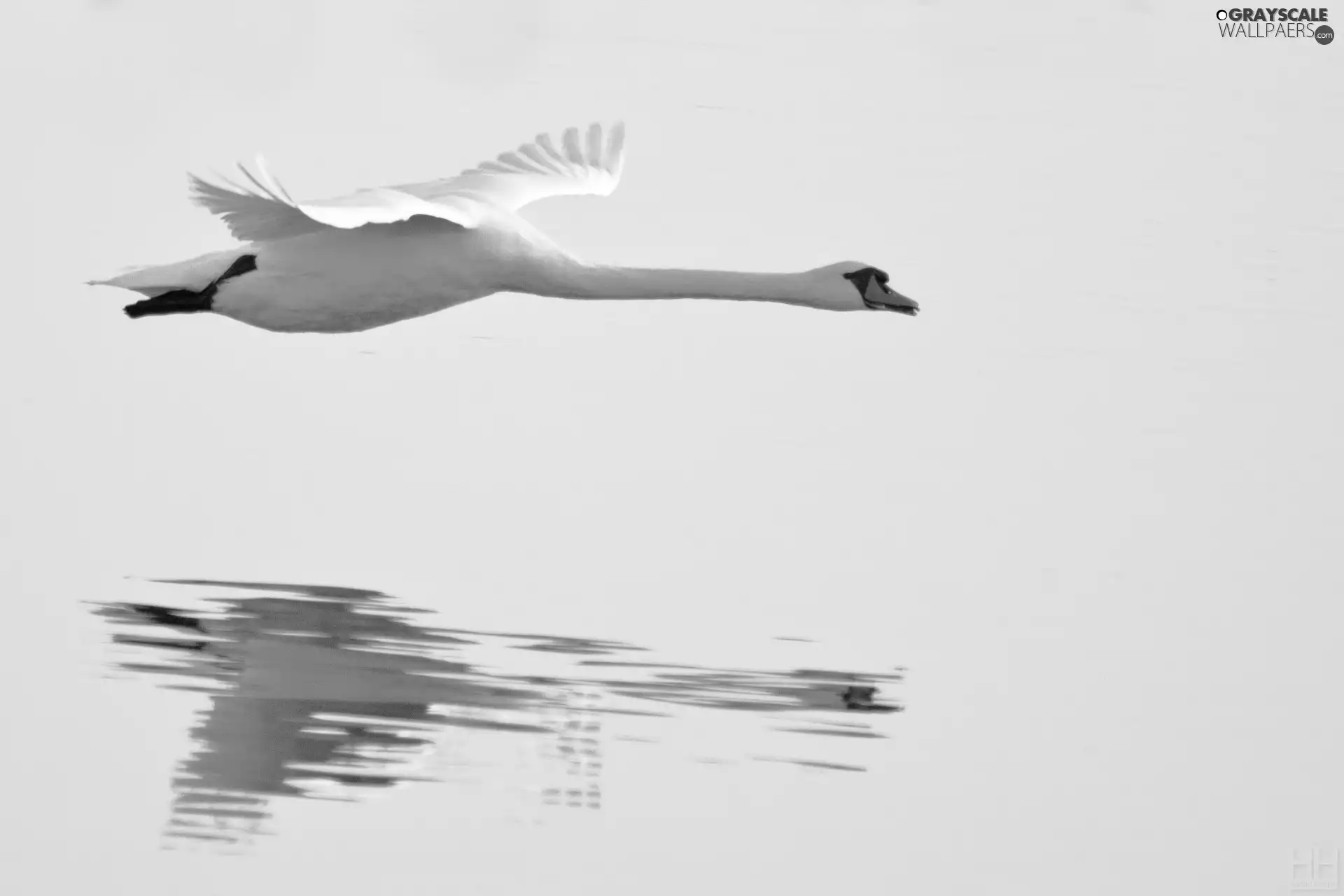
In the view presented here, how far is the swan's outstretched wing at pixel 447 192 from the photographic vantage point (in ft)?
34.2

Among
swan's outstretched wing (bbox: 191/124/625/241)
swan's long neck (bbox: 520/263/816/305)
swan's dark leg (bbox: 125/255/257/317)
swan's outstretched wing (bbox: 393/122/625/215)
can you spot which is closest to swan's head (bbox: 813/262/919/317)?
swan's long neck (bbox: 520/263/816/305)

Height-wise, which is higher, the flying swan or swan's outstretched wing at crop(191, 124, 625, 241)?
swan's outstretched wing at crop(191, 124, 625, 241)

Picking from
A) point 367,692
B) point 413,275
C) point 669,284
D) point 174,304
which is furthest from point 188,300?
point 367,692

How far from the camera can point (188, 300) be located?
38.7 feet

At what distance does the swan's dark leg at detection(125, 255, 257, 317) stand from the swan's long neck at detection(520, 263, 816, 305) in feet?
4.21

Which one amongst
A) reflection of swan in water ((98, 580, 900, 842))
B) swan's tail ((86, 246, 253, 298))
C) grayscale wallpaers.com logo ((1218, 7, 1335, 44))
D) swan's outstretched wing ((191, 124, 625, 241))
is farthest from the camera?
grayscale wallpaers.com logo ((1218, 7, 1335, 44))

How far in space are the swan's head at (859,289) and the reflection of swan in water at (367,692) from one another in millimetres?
1896

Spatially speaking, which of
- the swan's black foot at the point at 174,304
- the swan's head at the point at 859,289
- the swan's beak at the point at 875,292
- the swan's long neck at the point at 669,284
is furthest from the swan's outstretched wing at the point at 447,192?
the swan's beak at the point at 875,292

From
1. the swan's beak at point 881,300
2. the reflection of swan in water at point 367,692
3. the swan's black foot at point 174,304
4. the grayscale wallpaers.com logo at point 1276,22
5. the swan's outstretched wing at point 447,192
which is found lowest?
the reflection of swan in water at point 367,692

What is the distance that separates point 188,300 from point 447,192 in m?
1.34

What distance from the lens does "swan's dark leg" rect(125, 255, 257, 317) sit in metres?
11.7

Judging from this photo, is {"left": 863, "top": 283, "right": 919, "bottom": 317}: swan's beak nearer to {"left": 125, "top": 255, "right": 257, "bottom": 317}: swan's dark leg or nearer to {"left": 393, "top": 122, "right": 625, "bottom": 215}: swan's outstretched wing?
{"left": 393, "top": 122, "right": 625, "bottom": 215}: swan's outstretched wing

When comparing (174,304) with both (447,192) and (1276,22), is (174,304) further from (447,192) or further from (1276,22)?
(1276,22)

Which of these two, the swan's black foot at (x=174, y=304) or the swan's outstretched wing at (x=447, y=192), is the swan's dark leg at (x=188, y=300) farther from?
the swan's outstretched wing at (x=447, y=192)
